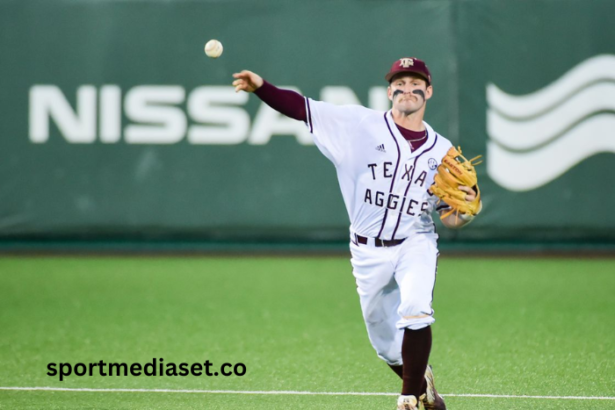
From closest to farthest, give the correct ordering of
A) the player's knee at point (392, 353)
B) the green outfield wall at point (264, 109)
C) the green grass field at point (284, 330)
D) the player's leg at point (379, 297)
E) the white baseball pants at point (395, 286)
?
the white baseball pants at point (395, 286) → the player's leg at point (379, 297) → the player's knee at point (392, 353) → the green grass field at point (284, 330) → the green outfield wall at point (264, 109)

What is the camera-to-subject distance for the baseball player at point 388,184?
Answer: 5223mm

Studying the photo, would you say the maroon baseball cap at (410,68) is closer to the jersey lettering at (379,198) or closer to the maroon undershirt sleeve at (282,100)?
the maroon undershirt sleeve at (282,100)

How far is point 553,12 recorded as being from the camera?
456 inches

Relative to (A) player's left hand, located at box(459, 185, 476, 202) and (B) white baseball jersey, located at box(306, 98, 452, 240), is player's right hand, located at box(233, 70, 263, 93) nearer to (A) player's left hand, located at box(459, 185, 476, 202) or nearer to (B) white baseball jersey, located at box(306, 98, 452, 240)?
(B) white baseball jersey, located at box(306, 98, 452, 240)

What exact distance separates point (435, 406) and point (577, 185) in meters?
7.04

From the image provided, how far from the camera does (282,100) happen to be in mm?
5184

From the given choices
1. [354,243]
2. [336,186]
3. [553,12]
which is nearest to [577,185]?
[553,12]

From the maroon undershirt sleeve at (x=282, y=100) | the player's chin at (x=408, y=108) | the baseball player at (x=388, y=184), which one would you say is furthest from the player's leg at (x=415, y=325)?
the maroon undershirt sleeve at (x=282, y=100)

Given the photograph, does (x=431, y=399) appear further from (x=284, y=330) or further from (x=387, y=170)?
(x=284, y=330)

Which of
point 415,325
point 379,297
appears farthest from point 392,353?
point 415,325

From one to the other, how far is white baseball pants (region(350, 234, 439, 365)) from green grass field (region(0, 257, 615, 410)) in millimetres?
468

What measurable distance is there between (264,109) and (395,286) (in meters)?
6.70

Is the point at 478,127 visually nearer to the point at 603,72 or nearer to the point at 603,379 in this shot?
the point at 603,72

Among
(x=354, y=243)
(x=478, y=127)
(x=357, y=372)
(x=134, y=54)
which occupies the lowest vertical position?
(x=357, y=372)
